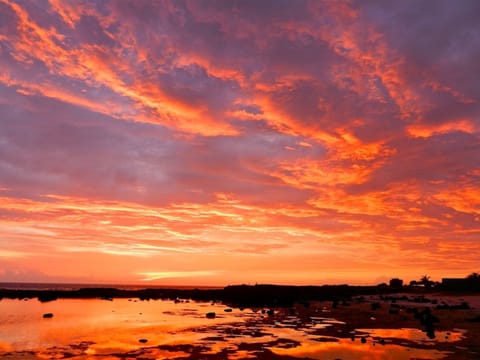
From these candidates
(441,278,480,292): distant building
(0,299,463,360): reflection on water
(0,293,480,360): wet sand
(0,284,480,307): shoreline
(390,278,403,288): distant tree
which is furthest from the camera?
(390,278,403,288): distant tree

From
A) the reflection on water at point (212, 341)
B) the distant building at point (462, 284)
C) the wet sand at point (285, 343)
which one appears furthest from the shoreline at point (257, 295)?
the reflection on water at point (212, 341)

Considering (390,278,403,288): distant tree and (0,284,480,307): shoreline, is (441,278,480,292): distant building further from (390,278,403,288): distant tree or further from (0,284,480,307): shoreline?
(390,278,403,288): distant tree

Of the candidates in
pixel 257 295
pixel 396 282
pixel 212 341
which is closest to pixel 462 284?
pixel 257 295

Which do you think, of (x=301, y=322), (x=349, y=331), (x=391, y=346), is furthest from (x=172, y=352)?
(x=301, y=322)

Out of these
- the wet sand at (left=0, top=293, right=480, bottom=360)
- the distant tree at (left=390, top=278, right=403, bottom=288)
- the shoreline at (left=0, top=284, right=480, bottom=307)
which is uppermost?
the distant tree at (left=390, top=278, right=403, bottom=288)

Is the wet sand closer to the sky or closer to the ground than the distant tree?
closer to the ground

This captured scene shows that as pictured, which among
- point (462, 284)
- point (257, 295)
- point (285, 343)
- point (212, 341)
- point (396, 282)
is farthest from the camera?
point (396, 282)

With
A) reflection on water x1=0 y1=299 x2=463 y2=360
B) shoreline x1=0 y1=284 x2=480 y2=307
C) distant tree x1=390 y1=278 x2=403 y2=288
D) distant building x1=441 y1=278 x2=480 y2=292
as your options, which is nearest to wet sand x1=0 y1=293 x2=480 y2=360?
reflection on water x1=0 y1=299 x2=463 y2=360

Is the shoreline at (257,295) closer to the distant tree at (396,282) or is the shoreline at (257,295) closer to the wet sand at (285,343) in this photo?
the distant tree at (396,282)

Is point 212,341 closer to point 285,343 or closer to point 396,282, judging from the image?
point 285,343

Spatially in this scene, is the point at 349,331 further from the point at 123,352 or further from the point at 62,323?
the point at 62,323

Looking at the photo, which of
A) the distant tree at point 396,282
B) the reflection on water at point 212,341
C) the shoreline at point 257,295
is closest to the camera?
the reflection on water at point 212,341

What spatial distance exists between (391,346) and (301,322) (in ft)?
48.7

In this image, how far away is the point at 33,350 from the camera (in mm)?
24453
